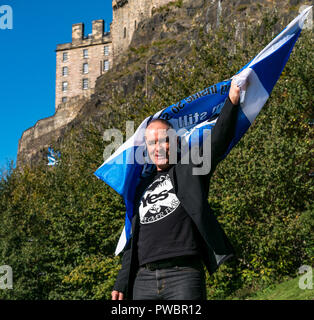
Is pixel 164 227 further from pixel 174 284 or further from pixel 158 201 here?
pixel 174 284

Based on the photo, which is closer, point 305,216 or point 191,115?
point 191,115

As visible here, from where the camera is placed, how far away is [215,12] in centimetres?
5825

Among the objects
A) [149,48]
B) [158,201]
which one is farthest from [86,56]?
[158,201]

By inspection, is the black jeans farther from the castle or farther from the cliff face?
the castle

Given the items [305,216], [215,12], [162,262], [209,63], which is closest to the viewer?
[162,262]

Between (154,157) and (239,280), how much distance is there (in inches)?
452

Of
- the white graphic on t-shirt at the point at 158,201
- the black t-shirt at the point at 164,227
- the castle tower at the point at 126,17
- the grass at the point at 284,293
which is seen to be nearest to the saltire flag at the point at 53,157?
the grass at the point at 284,293

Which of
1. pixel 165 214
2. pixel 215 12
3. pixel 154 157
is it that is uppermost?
pixel 215 12

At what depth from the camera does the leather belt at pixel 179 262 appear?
377cm

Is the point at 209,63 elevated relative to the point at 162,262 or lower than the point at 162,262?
elevated

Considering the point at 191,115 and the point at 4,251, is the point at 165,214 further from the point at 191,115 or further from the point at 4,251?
the point at 4,251

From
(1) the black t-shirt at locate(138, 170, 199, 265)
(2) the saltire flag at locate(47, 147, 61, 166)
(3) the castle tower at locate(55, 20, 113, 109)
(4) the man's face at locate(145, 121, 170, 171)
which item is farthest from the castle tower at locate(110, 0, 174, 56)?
(1) the black t-shirt at locate(138, 170, 199, 265)

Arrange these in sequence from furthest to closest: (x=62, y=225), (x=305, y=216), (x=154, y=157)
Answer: (x=62, y=225), (x=305, y=216), (x=154, y=157)
